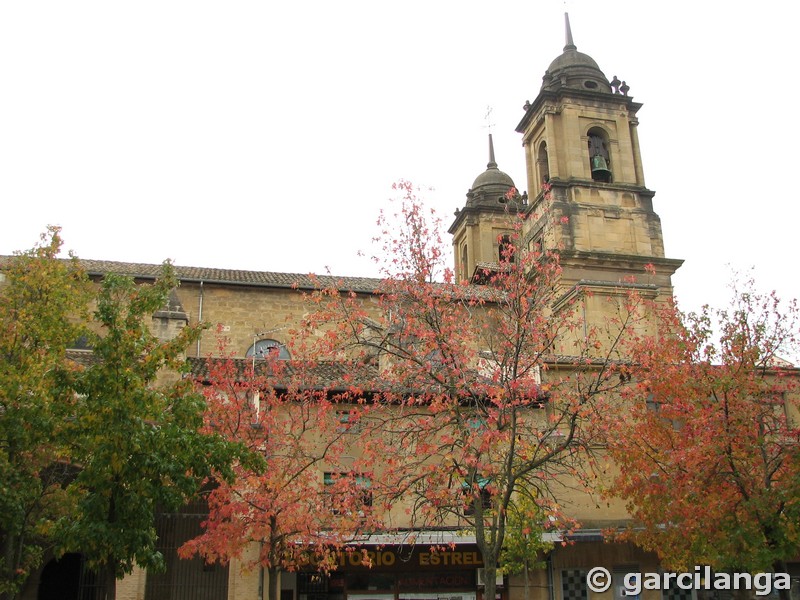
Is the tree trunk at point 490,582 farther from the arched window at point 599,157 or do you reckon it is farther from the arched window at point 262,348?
the arched window at point 599,157

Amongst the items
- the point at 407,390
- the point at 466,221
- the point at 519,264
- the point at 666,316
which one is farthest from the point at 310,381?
the point at 466,221

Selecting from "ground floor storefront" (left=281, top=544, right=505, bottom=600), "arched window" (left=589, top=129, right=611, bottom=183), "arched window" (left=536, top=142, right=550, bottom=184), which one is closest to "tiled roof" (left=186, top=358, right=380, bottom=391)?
"ground floor storefront" (left=281, top=544, right=505, bottom=600)

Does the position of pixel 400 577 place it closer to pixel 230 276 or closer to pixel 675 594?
pixel 675 594

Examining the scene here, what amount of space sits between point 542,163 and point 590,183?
318cm

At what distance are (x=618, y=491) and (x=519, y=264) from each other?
6.86m

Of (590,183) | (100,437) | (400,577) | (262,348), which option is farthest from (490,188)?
(100,437)

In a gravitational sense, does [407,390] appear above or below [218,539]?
above

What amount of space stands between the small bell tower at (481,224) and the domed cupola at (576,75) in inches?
331

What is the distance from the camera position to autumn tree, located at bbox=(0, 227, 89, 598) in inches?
445

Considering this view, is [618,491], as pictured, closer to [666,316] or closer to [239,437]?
[666,316]

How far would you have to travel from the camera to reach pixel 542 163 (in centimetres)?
3244

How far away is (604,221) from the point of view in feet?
97.0

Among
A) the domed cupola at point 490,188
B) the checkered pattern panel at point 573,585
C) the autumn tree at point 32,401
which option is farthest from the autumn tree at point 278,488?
the domed cupola at point 490,188

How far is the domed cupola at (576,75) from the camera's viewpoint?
32125mm
